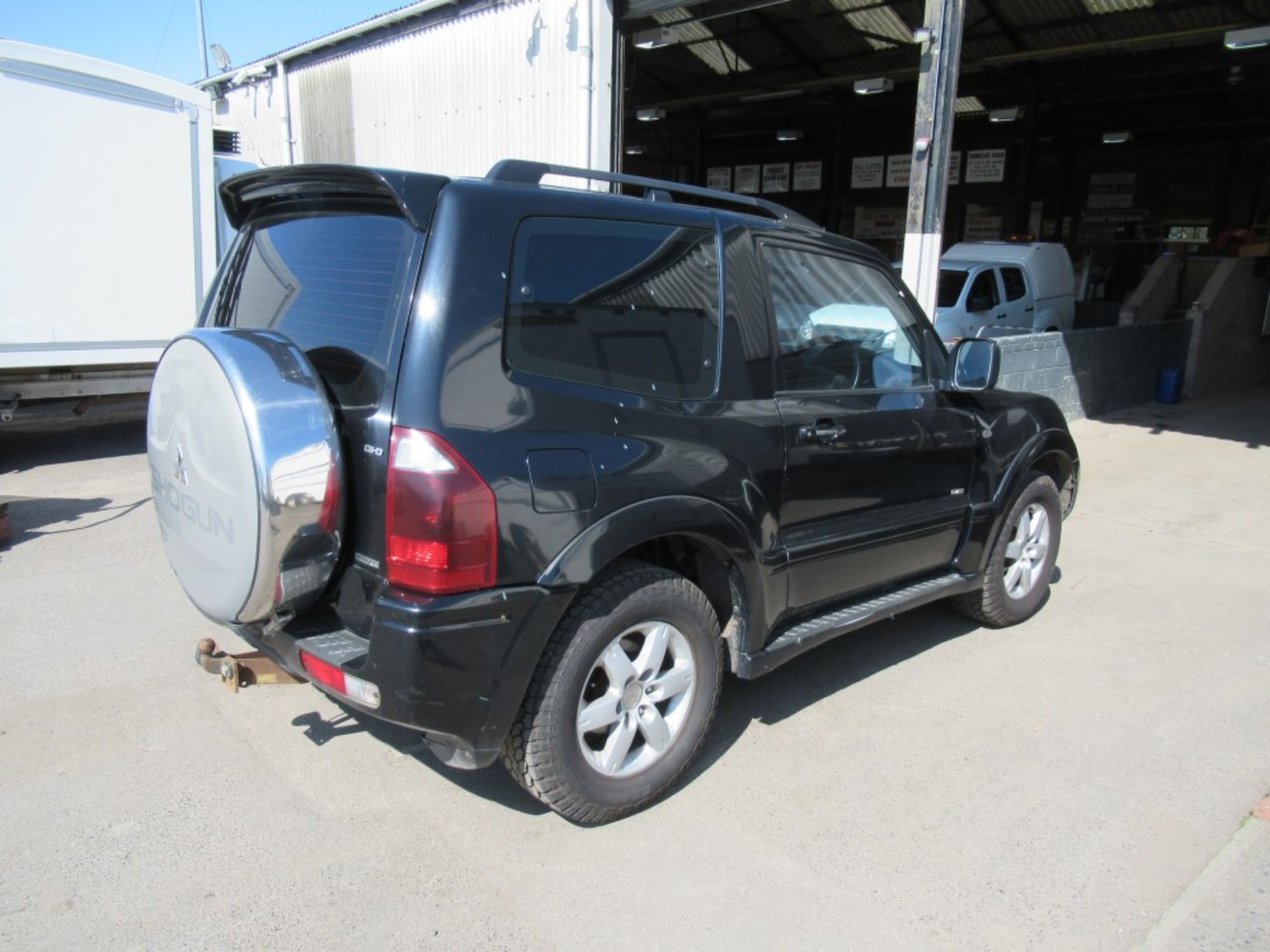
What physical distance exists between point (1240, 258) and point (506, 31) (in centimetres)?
1207

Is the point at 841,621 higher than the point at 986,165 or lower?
lower

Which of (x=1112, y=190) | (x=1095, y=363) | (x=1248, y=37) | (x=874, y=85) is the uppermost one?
(x=874, y=85)

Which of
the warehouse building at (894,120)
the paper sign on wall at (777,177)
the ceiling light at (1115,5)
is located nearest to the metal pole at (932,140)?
the warehouse building at (894,120)

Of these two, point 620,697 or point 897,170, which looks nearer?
point 620,697

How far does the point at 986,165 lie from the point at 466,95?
56.4ft

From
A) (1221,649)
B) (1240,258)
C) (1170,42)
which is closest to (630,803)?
(1221,649)

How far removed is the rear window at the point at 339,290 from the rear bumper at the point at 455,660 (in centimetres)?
62

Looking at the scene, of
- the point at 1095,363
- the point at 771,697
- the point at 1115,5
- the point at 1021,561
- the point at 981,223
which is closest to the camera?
the point at 771,697

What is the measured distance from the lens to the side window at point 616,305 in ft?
9.00

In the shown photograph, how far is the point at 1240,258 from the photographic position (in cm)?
1493

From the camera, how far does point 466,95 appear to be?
36.1 feet

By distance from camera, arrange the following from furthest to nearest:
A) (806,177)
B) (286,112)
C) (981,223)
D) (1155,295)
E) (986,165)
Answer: (806,177) < (981,223) < (986,165) < (1155,295) < (286,112)

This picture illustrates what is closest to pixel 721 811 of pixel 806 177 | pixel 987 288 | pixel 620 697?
pixel 620 697

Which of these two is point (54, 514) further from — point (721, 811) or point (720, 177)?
point (720, 177)
